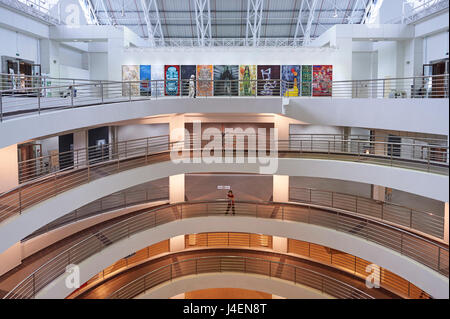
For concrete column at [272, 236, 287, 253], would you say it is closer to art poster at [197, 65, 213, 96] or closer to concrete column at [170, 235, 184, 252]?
concrete column at [170, 235, 184, 252]

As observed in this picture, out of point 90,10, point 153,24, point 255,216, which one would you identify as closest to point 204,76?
point 153,24

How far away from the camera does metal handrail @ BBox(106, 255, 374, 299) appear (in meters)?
11.0

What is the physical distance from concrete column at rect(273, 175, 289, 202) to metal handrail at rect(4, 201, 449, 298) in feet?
0.95

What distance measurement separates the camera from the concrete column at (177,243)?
13766mm

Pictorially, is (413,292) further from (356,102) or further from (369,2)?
(369,2)

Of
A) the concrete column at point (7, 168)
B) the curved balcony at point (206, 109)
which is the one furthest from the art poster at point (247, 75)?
the concrete column at point (7, 168)

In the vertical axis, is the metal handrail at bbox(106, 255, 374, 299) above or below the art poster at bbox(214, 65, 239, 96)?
below

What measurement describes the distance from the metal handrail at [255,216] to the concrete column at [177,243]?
1.21m

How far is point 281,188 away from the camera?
13602mm

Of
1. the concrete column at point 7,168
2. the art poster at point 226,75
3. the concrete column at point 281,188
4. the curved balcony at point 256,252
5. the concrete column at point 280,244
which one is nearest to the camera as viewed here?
the concrete column at point 7,168

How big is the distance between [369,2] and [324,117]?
39.1 feet

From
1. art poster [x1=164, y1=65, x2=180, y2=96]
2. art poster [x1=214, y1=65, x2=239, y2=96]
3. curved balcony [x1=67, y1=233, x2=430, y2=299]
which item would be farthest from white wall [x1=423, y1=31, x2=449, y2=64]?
art poster [x1=164, y1=65, x2=180, y2=96]

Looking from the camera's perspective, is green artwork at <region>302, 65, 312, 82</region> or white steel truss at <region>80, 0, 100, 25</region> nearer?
green artwork at <region>302, 65, 312, 82</region>

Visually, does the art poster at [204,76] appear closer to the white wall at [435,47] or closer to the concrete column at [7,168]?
the white wall at [435,47]
